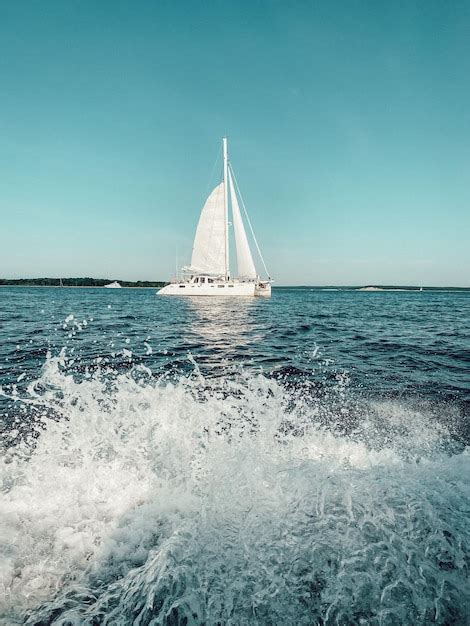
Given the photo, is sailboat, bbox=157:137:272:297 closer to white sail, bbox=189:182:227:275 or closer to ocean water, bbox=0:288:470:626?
white sail, bbox=189:182:227:275

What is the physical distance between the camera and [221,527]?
3.38 m

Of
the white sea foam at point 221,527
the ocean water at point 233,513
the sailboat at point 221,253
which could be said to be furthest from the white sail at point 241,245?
the white sea foam at point 221,527

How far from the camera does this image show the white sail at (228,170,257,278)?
6531 centimetres

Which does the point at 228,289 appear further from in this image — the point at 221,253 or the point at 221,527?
the point at 221,527

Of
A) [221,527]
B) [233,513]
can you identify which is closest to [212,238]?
[233,513]

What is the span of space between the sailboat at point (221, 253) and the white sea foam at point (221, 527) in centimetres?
6247

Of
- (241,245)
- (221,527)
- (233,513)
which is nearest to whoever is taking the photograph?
(221,527)

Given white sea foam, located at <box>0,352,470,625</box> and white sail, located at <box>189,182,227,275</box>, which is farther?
white sail, located at <box>189,182,227,275</box>

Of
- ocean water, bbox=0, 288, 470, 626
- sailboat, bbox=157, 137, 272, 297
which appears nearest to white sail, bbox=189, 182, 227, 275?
sailboat, bbox=157, 137, 272, 297

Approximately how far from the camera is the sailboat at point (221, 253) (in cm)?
6569

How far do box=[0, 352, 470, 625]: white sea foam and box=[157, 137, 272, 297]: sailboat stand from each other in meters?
62.5

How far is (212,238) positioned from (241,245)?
18.8 ft

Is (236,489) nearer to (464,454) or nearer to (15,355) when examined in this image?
(464,454)

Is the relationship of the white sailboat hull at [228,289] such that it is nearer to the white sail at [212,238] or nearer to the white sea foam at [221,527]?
the white sail at [212,238]
